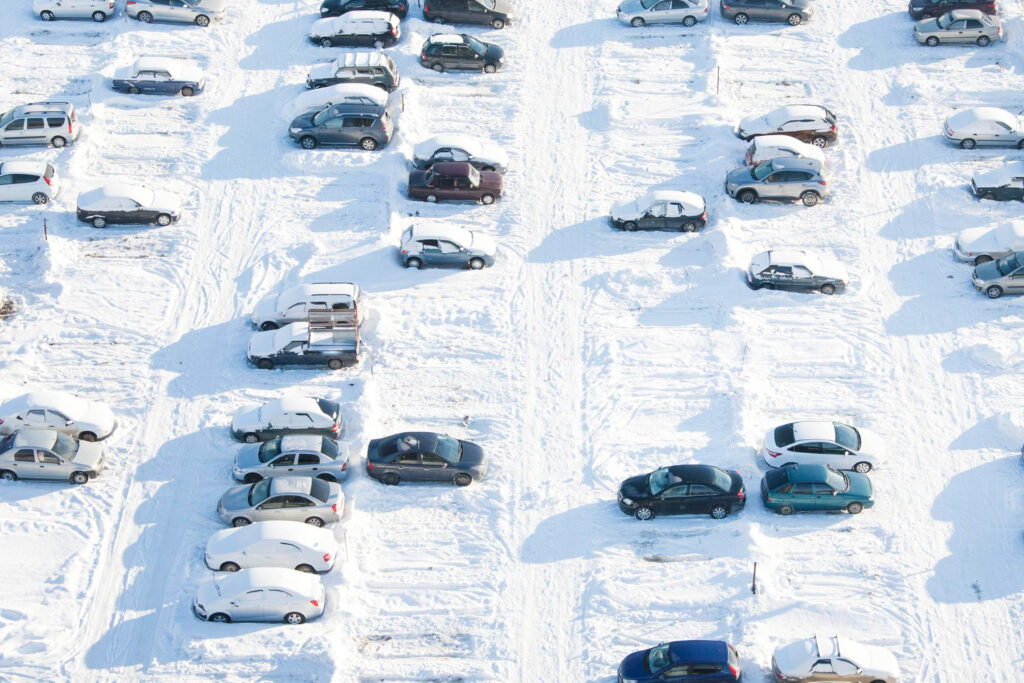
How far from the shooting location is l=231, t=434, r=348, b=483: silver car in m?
41.1

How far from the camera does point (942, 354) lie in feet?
150

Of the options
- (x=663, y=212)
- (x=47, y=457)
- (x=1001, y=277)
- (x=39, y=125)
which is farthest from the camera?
(x=39, y=125)

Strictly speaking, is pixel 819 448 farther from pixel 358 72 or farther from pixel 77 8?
pixel 77 8

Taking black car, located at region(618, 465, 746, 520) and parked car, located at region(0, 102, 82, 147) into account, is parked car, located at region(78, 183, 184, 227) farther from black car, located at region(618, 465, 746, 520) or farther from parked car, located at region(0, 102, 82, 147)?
black car, located at region(618, 465, 746, 520)

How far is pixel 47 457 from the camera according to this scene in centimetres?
4106

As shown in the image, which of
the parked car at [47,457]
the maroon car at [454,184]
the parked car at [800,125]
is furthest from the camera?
the parked car at [800,125]

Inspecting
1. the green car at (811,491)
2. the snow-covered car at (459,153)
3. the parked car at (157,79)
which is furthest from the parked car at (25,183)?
the green car at (811,491)

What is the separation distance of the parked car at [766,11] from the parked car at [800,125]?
7824 mm

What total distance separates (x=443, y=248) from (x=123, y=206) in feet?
41.2

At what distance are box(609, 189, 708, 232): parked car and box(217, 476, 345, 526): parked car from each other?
17.0 metres

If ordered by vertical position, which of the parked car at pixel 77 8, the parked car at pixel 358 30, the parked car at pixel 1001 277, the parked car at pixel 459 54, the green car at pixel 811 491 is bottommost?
the green car at pixel 811 491

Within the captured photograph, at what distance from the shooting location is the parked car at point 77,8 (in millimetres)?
60125

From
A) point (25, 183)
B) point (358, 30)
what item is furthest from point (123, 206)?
point (358, 30)

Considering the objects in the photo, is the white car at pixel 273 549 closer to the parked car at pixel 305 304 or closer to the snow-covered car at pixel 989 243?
the parked car at pixel 305 304
